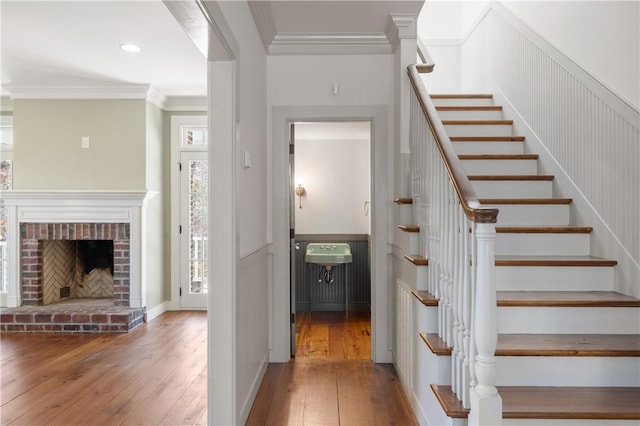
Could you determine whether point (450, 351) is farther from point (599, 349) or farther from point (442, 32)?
point (442, 32)

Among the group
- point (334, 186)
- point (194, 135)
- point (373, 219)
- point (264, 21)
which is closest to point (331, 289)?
point (334, 186)

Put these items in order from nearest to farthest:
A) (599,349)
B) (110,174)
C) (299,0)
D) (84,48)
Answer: (599,349) → (299,0) → (84,48) → (110,174)

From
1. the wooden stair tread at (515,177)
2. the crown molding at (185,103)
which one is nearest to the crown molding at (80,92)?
the crown molding at (185,103)

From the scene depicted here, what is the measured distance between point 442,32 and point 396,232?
116 inches

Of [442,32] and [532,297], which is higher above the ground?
[442,32]

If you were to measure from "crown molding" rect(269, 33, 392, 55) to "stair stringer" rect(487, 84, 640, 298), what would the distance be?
1.31 metres

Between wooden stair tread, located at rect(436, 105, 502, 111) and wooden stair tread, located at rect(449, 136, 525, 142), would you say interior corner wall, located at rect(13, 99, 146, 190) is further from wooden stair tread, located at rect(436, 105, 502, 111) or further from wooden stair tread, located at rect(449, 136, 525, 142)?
wooden stair tread, located at rect(449, 136, 525, 142)

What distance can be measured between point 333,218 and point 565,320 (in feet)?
12.9

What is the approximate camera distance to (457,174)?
74.7 inches

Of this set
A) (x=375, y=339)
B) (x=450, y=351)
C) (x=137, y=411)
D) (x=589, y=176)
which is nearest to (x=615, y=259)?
(x=589, y=176)

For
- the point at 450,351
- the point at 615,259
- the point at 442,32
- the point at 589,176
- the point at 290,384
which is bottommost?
the point at 290,384

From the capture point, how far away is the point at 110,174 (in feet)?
15.7

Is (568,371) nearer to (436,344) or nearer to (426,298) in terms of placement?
(436,344)

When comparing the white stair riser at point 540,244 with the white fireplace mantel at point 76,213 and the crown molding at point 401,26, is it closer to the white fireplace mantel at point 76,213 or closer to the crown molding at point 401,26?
the crown molding at point 401,26
